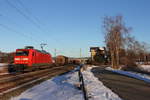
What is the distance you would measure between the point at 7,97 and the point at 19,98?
704 millimetres

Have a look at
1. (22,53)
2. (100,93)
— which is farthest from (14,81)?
(22,53)

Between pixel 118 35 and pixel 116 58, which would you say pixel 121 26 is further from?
pixel 116 58

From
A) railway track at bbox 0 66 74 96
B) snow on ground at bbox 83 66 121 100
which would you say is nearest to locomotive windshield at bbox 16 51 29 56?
railway track at bbox 0 66 74 96

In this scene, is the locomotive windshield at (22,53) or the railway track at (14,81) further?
the locomotive windshield at (22,53)

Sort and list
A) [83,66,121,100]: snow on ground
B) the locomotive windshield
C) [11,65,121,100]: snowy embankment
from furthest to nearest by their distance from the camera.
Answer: the locomotive windshield, [11,65,121,100]: snowy embankment, [83,66,121,100]: snow on ground

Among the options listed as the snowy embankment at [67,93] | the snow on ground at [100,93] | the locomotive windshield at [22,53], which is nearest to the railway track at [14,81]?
the snowy embankment at [67,93]

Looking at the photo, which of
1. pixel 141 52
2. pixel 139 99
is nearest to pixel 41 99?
pixel 139 99

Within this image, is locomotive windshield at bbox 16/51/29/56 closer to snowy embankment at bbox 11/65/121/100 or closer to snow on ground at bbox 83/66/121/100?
snowy embankment at bbox 11/65/121/100

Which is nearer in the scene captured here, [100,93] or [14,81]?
[100,93]

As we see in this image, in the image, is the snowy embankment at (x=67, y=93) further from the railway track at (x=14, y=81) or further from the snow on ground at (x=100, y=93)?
the railway track at (x=14, y=81)

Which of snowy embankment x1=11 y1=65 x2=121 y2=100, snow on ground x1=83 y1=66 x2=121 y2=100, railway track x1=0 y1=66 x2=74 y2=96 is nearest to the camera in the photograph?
snow on ground x1=83 y1=66 x2=121 y2=100

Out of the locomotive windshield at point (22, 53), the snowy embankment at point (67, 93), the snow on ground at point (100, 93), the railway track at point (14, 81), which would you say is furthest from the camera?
the locomotive windshield at point (22, 53)

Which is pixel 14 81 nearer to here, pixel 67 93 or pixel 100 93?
pixel 67 93

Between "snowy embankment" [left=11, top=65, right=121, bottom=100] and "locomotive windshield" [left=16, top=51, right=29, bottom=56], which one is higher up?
"locomotive windshield" [left=16, top=51, right=29, bottom=56]
